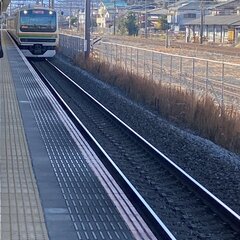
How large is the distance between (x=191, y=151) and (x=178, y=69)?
Result: 1943 centimetres

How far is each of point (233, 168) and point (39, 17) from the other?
30892 millimetres

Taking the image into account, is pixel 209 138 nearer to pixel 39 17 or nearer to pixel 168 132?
pixel 168 132

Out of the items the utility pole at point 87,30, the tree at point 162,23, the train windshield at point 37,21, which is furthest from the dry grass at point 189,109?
the tree at point 162,23

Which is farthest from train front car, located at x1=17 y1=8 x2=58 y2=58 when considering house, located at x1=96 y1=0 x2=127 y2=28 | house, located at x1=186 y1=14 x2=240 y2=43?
house, located at x1=96 y1=0 x2=127 y2=28

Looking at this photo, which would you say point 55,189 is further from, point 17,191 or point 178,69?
point 178,69

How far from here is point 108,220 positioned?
869 centimetres

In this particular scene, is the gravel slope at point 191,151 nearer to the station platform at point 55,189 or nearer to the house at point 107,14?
the station platform at point 55,189

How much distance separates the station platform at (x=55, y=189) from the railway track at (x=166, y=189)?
0.36 metres

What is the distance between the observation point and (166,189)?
11.1 m

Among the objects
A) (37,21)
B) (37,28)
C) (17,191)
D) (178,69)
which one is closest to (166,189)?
(17,191)

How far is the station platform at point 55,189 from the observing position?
809 centimetres

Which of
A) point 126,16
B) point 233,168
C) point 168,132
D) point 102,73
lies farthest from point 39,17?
point 126,16

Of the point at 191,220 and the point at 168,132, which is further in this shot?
the point at 168,132

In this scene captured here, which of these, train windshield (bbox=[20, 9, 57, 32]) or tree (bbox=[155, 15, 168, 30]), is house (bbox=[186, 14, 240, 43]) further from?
train windshield (bbox=[20, 9, 57, 32])
